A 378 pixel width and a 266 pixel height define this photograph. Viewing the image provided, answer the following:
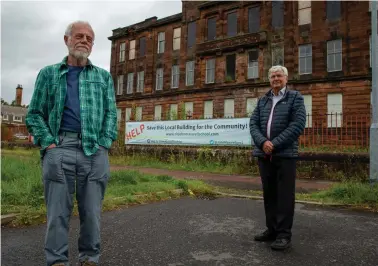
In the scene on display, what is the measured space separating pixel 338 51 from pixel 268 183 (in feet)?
71.8

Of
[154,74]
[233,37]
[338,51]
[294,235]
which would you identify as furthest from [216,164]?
[154,74]

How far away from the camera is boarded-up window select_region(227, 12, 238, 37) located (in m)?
26.9

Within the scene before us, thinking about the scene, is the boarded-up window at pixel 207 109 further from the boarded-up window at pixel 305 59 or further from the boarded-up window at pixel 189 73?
the boarded-up window at pixel 305 59

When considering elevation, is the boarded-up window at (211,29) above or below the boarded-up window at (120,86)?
above

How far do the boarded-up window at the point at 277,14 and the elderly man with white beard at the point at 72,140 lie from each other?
2439 centimetres

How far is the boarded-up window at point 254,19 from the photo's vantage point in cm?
2567

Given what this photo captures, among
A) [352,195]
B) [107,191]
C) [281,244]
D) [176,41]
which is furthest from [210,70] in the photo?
[281,244]

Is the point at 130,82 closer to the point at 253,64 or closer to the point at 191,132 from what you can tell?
the point at 253,64

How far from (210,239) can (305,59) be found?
2260 cm

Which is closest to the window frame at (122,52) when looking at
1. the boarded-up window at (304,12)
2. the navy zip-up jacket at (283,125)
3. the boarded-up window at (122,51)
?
the boarded-up window at (122,51)

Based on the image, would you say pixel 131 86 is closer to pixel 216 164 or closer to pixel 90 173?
pixel 216 164

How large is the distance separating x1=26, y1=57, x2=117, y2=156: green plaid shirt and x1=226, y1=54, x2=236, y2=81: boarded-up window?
2445 centimetres

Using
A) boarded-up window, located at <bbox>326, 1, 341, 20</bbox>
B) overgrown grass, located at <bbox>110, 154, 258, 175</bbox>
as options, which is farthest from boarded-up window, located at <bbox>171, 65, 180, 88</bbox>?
overgrown grass, located at <bbox>110, 154, 258, 175</bbox>

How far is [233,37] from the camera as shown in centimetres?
2639
